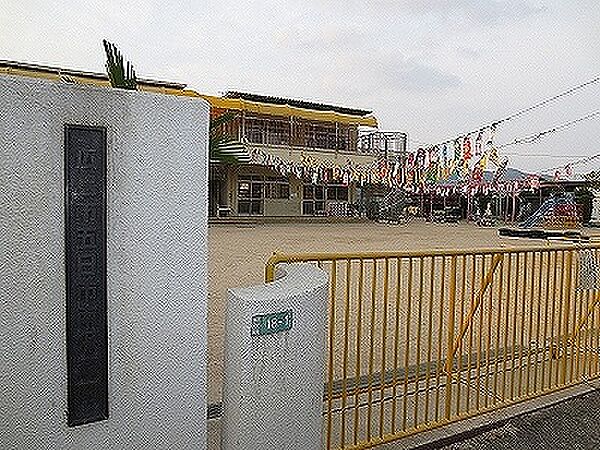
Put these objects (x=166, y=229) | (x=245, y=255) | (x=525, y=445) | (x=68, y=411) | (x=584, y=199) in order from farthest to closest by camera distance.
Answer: (x=584, y=199)
(x=245, y=255)
(x=525, y=445)
(x=166, y=229)
(x=68, y=411)

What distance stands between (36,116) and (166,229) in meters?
0.66

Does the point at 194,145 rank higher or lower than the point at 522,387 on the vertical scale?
higher

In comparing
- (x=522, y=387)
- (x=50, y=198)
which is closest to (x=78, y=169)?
(x=50, y=198)

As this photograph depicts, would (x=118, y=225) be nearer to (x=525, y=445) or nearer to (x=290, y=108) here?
(x=525, y=445)

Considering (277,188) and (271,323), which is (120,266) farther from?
(277,188)

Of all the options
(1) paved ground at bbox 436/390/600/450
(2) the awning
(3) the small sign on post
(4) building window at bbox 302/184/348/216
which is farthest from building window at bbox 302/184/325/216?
(3) the small sign on post

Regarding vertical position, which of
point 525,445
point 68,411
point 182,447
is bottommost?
point 525,445

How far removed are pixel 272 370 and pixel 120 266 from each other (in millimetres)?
847

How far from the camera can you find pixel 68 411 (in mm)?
2023

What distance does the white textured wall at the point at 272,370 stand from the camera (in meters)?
2.29

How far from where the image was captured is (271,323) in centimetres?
229

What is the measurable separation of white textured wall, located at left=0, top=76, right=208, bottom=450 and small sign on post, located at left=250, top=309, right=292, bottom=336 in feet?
0.84

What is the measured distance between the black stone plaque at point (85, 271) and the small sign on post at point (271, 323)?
0.64 metres

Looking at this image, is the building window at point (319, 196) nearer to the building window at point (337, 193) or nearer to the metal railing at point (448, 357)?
the building window at point (337, 193)
